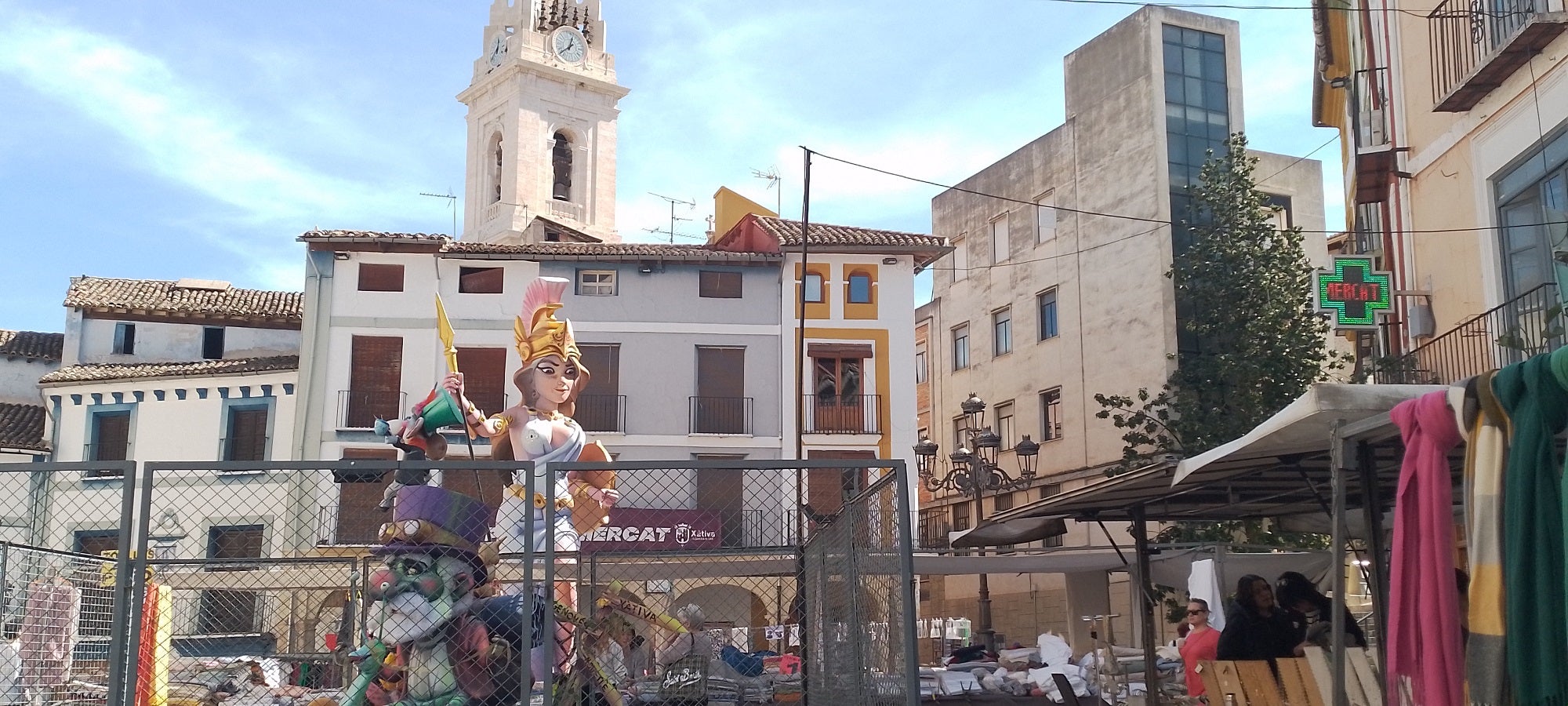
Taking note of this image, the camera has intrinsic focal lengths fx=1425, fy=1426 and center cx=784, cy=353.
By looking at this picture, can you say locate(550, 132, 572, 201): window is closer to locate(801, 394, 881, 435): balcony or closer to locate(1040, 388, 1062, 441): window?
locate(1040, 388, 1062, 441): window

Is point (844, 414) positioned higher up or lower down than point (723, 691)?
higher up

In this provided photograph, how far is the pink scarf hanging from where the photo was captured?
514 cm

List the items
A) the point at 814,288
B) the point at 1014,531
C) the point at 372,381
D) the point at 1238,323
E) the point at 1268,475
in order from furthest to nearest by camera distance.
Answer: the point at 814,288
the point at 372,381
the point at 1238,323
the point at 1014,531
the point at 1268,475

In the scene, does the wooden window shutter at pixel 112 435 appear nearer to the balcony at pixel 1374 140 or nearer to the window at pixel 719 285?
the window at pixel 719 285

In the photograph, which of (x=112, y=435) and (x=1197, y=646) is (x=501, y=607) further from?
(x=112, y=435)

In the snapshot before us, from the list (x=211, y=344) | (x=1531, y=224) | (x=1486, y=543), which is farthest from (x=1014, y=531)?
(x=211, y=344)

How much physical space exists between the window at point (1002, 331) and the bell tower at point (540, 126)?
88.0ft

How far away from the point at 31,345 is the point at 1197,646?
106 ft

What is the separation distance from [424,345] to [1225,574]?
20976 millimetres

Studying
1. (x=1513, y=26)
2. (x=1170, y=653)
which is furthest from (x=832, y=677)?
(x=1170, y=653)

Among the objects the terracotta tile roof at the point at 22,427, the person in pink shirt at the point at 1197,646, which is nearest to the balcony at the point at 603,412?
the terracotta tile roof at the point at 22,427

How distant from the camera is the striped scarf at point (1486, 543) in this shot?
4816mm

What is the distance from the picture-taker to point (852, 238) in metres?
31.8

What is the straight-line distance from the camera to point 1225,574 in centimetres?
1378
